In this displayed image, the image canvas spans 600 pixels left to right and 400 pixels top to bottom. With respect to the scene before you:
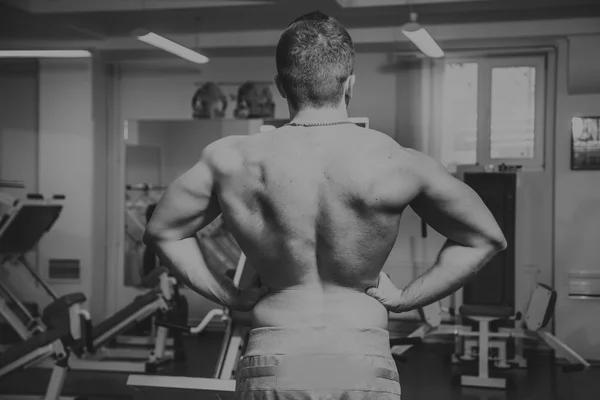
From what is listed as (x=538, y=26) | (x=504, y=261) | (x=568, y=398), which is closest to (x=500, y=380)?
(x=568, y=398)

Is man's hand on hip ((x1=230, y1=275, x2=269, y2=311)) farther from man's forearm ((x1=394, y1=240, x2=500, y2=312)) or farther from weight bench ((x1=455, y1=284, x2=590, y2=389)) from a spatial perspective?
weight bench ((x1=455, y1=284, x2=590, y2=389))

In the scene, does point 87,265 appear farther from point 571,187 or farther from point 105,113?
point 571,187

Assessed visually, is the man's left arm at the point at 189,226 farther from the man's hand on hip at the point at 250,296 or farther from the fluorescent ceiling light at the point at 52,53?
the fluorescent ceiling light at the point at 52,53

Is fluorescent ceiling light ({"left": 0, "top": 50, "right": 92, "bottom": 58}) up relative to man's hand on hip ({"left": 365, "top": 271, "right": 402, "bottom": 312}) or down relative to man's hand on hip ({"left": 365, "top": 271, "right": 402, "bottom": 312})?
up

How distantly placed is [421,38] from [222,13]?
167 cm

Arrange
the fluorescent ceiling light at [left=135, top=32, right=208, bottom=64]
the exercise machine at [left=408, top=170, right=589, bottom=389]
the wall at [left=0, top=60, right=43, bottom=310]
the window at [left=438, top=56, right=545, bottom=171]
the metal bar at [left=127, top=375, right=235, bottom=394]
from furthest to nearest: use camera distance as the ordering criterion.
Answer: the wall at [left=0, top=60, right=43, bottom=310] < the window at [left=438, top=56, right=545, bottom=171] < the fluorescent ceiling light at [left=135, top=32, right=208, bottom=64] < the exercise machine at [left=408, top=170, right=589, bottom=389] < the metal bar at [left=127, top=375, right=235, bottom=394]

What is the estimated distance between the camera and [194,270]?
58.1 inches

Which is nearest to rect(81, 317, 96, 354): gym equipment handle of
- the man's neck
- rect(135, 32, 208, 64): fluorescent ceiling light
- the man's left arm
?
rect(135, 32, 208, 64): fluorescent ceiling light

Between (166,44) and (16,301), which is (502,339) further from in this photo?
(16,301)

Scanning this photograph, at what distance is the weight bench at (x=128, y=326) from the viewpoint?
5.10 metres

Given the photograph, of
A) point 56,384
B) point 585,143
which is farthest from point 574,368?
point 56,384

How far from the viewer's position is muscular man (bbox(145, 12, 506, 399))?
1375mm

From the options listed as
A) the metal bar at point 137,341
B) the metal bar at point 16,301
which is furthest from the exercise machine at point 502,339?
the metal bar at point 16,301

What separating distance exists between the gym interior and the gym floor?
1.2 inches
